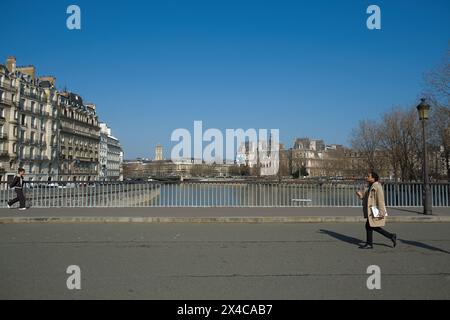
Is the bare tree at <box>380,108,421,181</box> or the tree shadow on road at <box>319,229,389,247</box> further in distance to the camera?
the bare tree at <box>380,108,421,181</box>

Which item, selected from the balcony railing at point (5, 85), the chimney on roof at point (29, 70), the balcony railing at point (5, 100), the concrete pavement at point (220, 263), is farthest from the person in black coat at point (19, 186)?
the chimney on roof at point (29, 70)

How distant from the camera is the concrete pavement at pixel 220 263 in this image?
5.31 metres

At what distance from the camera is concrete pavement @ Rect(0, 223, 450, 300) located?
17.4ft

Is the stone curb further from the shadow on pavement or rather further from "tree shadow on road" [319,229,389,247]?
the shadow on pavement

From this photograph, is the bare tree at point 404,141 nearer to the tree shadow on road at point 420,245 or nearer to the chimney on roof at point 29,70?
the tree shadow on road at point 420,245

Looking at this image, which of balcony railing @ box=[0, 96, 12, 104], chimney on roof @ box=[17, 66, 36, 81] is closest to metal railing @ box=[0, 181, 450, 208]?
balcony railing @ box=[0, 96, 12, 104]

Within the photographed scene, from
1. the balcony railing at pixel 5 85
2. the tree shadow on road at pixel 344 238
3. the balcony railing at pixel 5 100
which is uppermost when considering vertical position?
the balcony railing at pixel 5 85

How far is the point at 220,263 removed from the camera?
7.01 metres

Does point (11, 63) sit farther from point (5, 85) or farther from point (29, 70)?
point (5, 85)

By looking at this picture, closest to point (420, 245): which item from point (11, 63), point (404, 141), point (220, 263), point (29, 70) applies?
point (220, 263)

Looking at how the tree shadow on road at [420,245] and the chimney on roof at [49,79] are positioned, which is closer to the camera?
the tree shadow on road at [420,245]

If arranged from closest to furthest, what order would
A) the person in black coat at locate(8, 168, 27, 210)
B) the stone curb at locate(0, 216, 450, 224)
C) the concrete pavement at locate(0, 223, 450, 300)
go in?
the concrete pavement at locate(0, 223, 450, 300) < the stone curb at locate(0, 216, 450, 224) < the person in black coat at locate(8, 168, 27, 210)

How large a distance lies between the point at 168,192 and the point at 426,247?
12.1m
